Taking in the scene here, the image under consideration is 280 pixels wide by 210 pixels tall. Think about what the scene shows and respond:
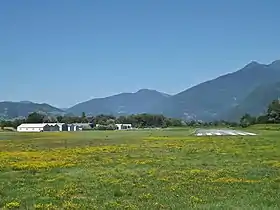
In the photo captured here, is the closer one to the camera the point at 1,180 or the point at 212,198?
the point at 212,198

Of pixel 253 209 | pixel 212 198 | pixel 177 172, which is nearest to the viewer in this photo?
pixel 253 209

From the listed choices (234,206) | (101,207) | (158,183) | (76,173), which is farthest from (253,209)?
(76,173)

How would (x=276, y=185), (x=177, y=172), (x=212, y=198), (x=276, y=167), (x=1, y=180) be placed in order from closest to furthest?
(x=212, y=198), (x=276, y=185), (x=1, y=180), (x=177, y=172), (x=276, y=167)

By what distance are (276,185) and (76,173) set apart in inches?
486

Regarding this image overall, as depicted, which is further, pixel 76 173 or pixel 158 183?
pixel 76 173

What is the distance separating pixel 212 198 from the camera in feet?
61.3

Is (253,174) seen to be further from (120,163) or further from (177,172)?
(120,163)

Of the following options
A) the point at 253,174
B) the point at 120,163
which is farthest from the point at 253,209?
the point at 120,163

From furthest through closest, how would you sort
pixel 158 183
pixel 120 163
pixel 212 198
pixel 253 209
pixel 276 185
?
pixel 120 163
pixel 158 183
pixel 276 185
pixel 212 198
pixel 253 209

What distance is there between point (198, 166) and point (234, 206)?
15556 mm

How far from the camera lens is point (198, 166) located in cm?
3238

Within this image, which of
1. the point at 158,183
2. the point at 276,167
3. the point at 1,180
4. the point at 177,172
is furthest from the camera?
the point at 276,167

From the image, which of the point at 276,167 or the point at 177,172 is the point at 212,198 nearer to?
the point at 177,172

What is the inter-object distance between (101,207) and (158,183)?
668cm
